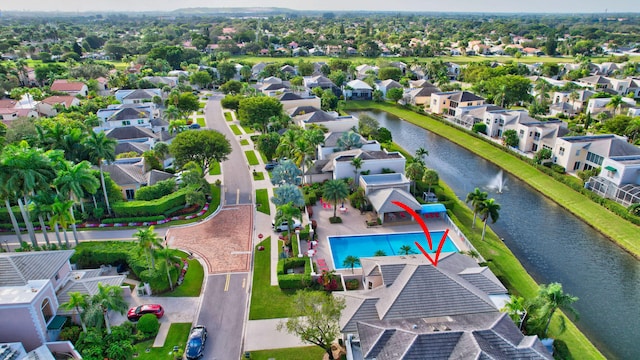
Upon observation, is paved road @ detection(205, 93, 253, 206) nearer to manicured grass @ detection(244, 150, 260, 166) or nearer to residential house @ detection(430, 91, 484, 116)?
manicured grass @ detection(244, 150, 260, 166)

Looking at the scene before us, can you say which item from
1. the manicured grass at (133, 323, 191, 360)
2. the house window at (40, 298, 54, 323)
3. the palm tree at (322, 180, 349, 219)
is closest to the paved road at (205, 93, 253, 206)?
the palm tree at (322, 180, 349, 219)

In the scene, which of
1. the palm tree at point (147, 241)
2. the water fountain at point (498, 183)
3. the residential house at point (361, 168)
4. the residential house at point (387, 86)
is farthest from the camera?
the residential house at point (387, 86)

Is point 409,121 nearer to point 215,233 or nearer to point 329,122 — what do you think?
point 329,122

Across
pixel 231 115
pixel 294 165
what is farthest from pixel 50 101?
pixel 294 165

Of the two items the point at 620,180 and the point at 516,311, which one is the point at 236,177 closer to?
the point at 516,311

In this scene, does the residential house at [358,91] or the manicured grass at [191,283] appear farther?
the residential house at [358,91]

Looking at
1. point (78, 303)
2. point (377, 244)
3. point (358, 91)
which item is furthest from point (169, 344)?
point (358, 91)

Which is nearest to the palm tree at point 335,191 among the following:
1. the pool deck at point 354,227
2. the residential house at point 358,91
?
the pool deck at point 354,227

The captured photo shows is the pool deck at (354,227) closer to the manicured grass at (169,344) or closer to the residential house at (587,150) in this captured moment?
the manicured grass at (169,344)

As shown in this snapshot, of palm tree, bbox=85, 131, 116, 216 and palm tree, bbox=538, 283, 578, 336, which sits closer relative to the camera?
palm tree, bbox=538, 283, 578, 336
